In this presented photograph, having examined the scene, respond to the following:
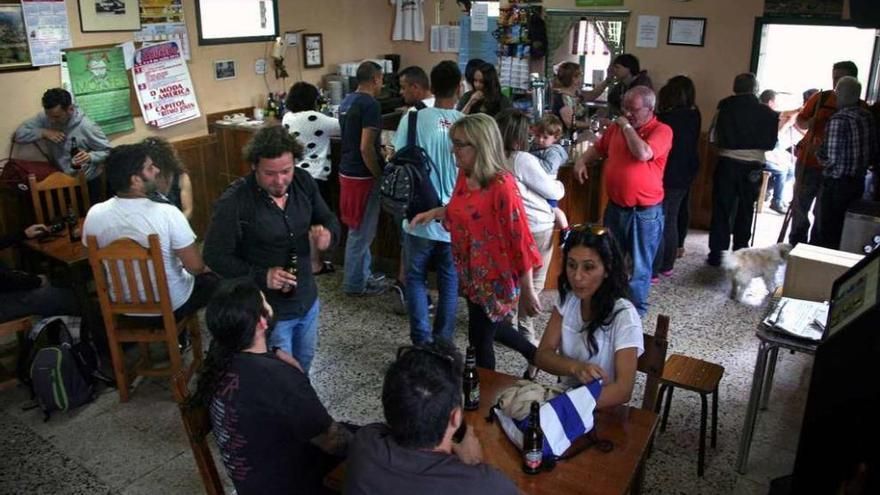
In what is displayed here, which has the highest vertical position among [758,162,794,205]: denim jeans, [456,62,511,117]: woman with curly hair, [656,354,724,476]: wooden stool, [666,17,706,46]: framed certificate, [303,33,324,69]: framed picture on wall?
[666,17,706,46]: framed certificate

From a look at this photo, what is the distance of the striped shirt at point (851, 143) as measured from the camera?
4.83m

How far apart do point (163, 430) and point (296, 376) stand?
1693mm

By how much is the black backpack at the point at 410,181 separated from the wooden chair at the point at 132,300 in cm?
119

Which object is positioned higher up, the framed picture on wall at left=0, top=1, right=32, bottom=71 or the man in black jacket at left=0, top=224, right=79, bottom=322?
the framed picture on wall at left=0, top=1, right=32, bottom=71

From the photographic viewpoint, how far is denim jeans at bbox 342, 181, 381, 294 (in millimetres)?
4926

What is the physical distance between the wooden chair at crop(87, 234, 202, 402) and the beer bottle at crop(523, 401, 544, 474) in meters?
2.05

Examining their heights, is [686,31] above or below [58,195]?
above

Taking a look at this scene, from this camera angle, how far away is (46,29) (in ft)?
16.3

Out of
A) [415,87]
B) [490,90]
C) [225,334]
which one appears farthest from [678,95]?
[225,334]

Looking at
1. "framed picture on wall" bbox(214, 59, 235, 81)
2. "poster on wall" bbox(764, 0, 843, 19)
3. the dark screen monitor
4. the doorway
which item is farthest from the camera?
"framed picture on wall" bbox(214, 59, 235, 81)

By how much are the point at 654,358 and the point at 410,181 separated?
1711 millimetres

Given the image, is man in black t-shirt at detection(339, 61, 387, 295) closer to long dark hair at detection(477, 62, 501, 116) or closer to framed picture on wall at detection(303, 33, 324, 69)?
long dark hair at detection(477, 62, 501, 116)

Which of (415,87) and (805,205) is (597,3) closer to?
(805,205)

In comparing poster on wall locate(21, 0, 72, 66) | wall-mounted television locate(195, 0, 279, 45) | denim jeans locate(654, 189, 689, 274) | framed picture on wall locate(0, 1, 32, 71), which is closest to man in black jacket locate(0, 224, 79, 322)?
framed picture on wall locate(0, 1, 32, 71)
